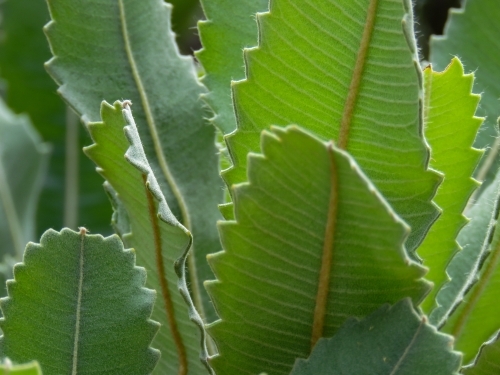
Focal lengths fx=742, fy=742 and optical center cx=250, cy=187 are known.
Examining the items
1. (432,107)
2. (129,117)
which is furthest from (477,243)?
(129,117)

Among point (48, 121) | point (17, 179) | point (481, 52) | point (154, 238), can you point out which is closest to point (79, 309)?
point (154, 238)

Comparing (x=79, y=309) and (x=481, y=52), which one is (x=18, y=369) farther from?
(x=481, y=52)

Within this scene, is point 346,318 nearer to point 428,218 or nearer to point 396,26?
point 428,218

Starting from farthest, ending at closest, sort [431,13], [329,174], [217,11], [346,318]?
[431,13] → [217,11] → [346,318] → [329,174]

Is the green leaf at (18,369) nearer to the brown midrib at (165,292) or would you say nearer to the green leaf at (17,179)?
the brown midrib at (165,292)

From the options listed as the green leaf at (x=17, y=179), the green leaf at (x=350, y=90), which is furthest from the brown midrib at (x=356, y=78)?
the green leaf at (x=17, y=179)
